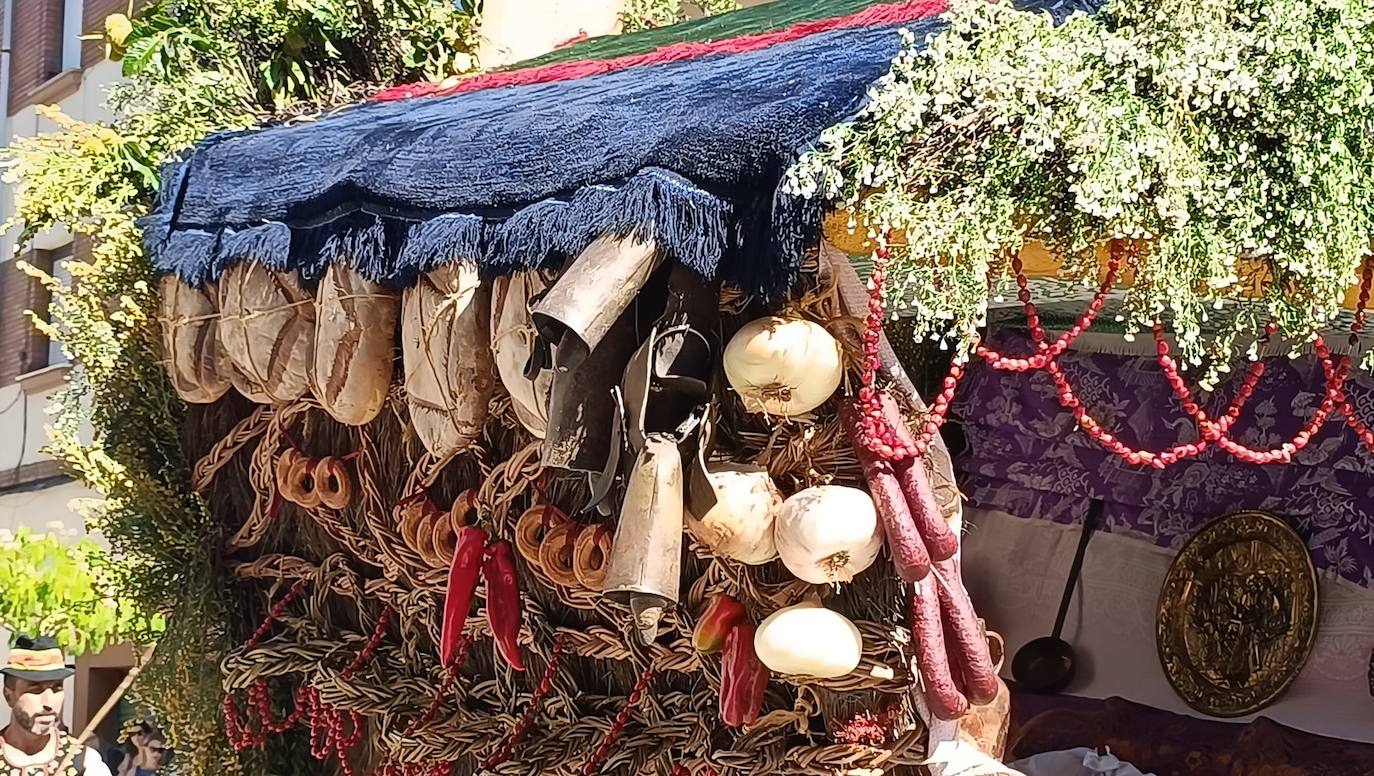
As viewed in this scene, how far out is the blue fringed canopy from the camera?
2354 mm

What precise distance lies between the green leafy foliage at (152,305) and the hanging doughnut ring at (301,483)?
423 mm

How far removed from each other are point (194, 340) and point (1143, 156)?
2.21 m

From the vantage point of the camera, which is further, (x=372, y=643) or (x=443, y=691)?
(x=372, y=643)

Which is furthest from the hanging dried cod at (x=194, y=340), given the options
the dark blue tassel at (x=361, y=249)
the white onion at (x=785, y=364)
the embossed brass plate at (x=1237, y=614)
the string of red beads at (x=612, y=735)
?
the embossed brass plate at (x=1237, y=614)

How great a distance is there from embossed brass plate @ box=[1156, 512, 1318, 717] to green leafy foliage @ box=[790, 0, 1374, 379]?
1707 millimetres

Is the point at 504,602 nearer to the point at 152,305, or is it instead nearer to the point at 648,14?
the point at 152,305

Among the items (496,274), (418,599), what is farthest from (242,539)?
(496,274)

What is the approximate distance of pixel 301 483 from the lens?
11.9 ft

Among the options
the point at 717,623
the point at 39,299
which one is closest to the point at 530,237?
the point at 717,623

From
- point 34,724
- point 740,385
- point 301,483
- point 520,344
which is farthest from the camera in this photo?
point 34,724

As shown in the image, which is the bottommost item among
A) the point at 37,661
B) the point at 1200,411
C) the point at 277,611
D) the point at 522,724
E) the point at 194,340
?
the point at 37,661

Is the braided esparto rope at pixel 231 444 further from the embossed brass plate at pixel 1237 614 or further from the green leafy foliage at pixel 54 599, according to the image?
the embossed brass plate at pixel 1237 614

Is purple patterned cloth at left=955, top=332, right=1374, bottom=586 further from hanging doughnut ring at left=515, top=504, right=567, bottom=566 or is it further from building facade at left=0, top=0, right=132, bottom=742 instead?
building facade at left=0, top=0, right=132, bottom=742

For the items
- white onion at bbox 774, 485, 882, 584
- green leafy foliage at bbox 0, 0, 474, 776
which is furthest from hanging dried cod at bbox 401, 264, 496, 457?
green leafy foliage at bbox 0, 0, 474, 776
